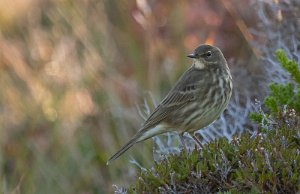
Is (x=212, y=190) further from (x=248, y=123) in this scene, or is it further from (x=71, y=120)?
(x=71, y=120)

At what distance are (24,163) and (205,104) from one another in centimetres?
231

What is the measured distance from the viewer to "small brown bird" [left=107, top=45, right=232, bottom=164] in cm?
596

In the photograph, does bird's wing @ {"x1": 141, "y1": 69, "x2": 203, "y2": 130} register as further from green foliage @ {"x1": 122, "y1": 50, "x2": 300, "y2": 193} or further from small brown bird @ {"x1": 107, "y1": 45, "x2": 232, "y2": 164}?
green foliage @ {"x1": 122, "y1": 50, "x2": 300, "y2": 193}

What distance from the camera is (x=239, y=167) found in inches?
154

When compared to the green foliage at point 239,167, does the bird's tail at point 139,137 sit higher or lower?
higher

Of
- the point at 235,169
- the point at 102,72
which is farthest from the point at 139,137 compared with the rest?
the point at 102,72

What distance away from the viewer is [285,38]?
7141 millimetres

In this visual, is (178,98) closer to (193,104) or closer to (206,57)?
(193,104)

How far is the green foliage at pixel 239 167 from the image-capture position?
3.77 m

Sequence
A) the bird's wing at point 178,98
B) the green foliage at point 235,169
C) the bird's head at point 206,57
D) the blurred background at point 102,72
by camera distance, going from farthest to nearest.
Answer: the blurred background at point 102,72, the bird's head at point 206,57, the bird's wing at point 178,98, the green foliage at point 235,169

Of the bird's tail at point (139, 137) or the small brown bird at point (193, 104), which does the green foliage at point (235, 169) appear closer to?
the small brown bird at point (193, 104)

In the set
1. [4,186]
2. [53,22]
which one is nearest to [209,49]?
[4,186]

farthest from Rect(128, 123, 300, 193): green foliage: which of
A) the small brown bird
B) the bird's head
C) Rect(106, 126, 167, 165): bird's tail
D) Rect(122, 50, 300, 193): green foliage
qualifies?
the bird's head

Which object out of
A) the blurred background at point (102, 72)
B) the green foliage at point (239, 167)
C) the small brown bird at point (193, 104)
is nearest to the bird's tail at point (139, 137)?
the small brown bird at point (193, 104)
